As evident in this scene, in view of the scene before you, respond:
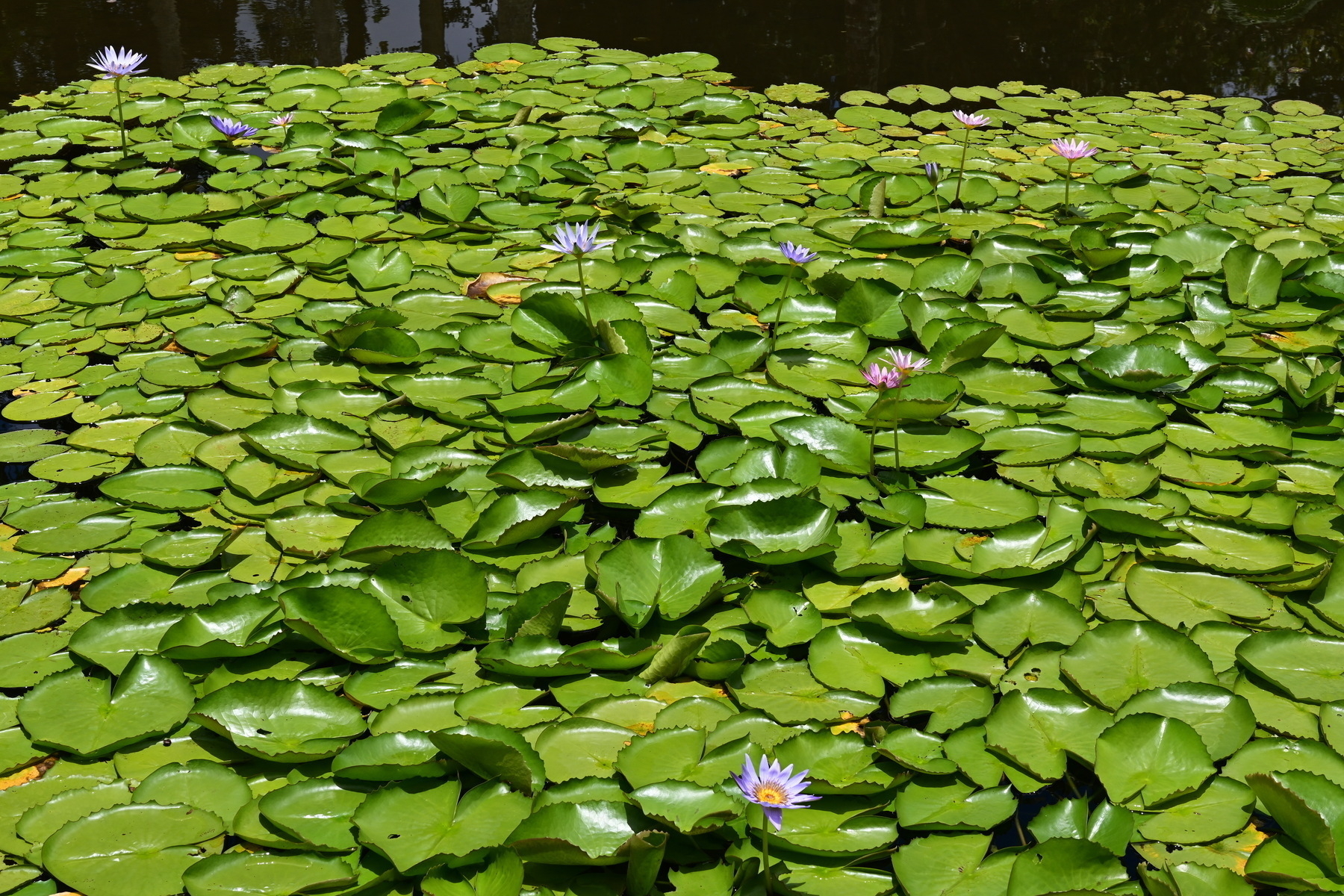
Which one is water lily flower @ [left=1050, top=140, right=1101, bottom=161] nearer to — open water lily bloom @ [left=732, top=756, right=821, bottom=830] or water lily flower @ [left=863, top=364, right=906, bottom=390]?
water lily flower @ [left=863, top=364, right=906, bottom=390]

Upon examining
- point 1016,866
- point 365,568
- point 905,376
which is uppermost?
point 905,376

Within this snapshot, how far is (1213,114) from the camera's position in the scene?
16.5ft

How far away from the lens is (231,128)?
419 cm

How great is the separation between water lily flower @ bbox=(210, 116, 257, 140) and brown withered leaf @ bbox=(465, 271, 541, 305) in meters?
1.45

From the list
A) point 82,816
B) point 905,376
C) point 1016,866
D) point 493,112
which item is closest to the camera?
point 1016,866

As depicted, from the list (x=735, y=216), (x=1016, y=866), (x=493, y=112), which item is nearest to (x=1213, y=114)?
(x=735, y=216)

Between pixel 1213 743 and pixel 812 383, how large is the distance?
1.33m

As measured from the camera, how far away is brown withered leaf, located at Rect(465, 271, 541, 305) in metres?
3.29

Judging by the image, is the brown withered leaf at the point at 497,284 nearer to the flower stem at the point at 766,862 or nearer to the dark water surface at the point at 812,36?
the flower stem at the point at 766,862

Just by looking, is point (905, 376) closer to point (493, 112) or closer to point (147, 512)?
point (147, 512)

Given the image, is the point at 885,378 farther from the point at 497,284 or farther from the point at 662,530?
the point at 497,284

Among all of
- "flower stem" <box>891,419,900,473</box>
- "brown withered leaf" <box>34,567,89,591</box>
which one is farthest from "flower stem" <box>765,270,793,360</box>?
"brown withered leaf" <box>34,567,89,591</box>

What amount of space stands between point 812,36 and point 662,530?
4562 millimetres

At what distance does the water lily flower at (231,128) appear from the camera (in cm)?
412
